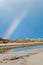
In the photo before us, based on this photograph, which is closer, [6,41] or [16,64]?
[16,64]

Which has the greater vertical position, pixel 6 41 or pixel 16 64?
pixel 6 41

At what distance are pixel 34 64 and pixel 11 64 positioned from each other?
3.89 ft

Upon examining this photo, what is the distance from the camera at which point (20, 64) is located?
34.3 feet

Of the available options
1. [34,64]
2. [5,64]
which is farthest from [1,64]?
[34,64]

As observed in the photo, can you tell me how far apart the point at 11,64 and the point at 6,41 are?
121 feet

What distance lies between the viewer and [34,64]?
1048cm

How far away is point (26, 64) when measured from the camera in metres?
10.4

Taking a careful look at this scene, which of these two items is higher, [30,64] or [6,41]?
[6,41]

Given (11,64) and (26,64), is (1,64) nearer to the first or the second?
(11,64)

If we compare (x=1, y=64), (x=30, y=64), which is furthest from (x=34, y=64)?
(x=1, y=64)

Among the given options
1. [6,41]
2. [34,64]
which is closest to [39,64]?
[34,64]

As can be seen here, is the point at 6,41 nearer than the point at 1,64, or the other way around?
the point at 1,64

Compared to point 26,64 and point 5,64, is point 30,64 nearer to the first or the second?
point 26,64

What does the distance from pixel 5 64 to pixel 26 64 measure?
3.53ft
